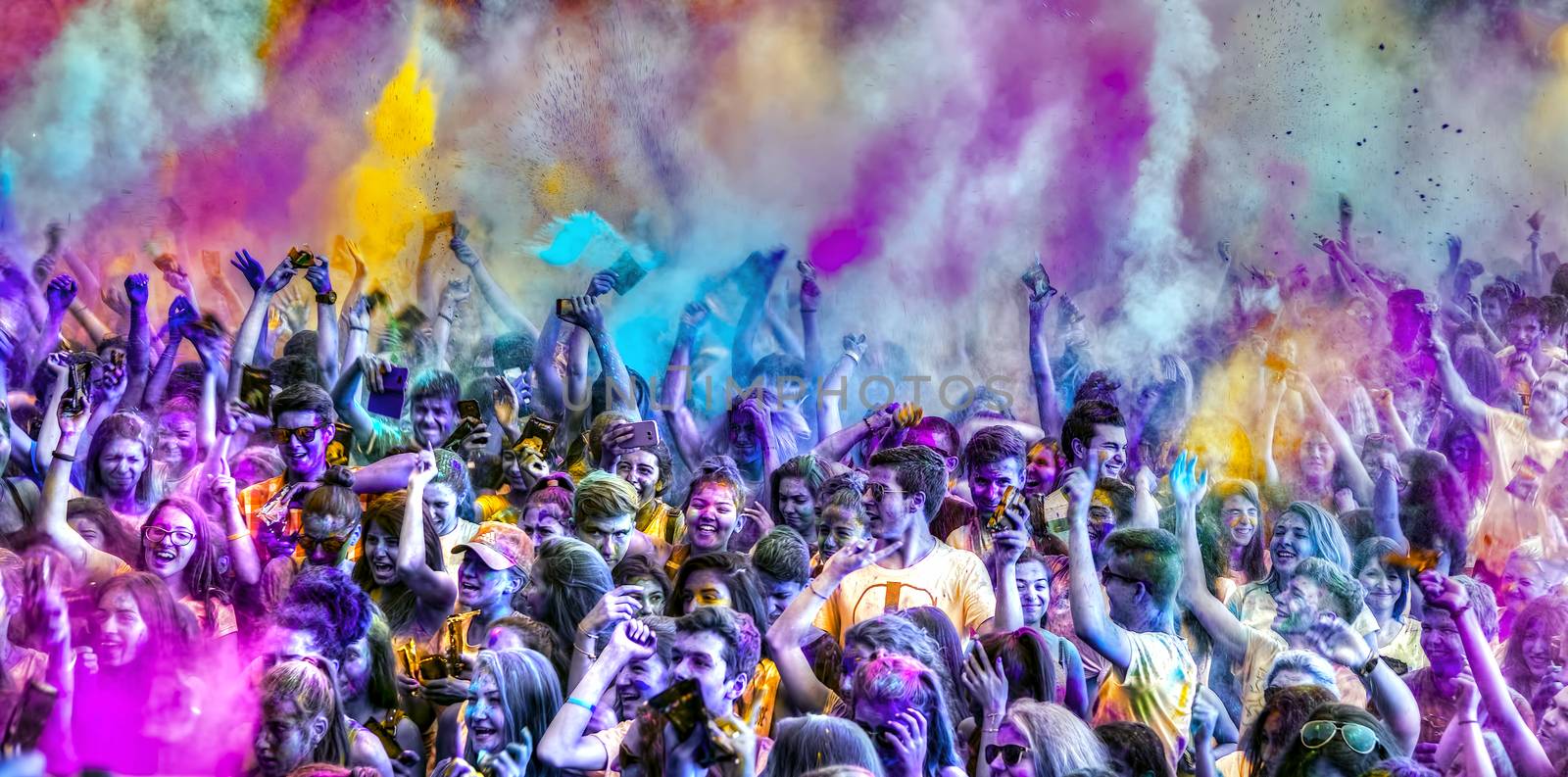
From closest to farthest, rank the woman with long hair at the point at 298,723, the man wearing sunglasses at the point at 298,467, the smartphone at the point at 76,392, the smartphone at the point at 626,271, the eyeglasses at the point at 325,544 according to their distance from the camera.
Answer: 1. the woman with long hair at the point at 298,723
2. the eyeglasses at the point at 325,544
3. the man wearing sunglasses at the point at 298,467
4. the smartphone at the point at 76,392
5. the smartphone at the point at 626,271

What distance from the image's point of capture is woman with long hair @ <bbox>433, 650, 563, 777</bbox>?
4.16m

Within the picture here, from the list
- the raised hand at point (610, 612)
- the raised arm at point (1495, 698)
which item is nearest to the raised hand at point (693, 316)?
the raised hand at point (610, 612)

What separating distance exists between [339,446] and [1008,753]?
2769mm

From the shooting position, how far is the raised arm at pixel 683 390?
7.22 meters

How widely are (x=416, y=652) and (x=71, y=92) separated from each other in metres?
4.52

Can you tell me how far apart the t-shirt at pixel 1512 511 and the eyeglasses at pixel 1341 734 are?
2948 millimetres

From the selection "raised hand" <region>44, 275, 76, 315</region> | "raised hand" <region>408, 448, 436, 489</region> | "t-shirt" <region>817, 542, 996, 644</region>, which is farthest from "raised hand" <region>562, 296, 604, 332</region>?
"t-shirt" <region>817, 542, 996, 644</region>

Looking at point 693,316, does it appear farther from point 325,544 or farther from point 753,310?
point 325,544

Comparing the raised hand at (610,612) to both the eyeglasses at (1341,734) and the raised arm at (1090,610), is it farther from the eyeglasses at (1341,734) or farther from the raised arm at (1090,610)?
the eyeglasses at (1341,734)

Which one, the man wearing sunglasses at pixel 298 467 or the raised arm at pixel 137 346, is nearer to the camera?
the man wearing sunglasses at pixel 298 467

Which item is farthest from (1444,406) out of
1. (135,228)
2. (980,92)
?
(135,228)

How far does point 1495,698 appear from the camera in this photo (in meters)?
4.59

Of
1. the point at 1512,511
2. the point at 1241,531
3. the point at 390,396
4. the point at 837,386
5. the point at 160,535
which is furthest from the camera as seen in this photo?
the point at 837,386

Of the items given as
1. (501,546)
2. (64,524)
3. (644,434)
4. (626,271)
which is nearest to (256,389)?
(64,524)
